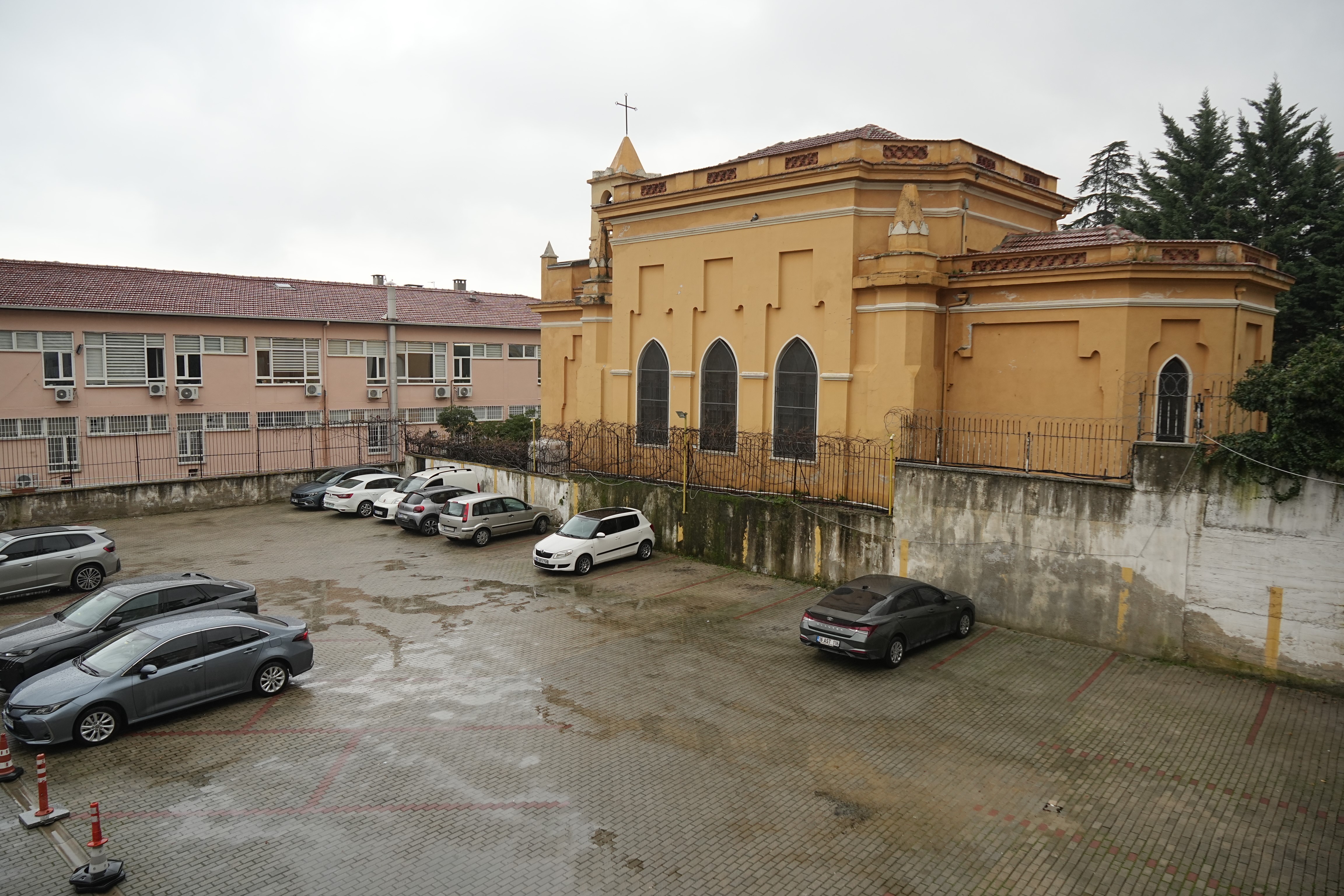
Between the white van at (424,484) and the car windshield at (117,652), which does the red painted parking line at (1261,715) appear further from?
the white van at (424,484)

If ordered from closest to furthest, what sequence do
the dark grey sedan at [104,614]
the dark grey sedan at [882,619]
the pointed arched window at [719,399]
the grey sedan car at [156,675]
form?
1. the grey sedan car at [156,675]
2. the dark grey sedan at [104,614]
3. the dark grey sedan at [882,619]
4. the pointed arched window at [719,399]

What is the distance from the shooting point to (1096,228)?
21.0 m

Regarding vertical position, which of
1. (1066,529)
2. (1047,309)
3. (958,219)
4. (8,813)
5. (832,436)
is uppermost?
(958,219)

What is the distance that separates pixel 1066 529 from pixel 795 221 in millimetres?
10044

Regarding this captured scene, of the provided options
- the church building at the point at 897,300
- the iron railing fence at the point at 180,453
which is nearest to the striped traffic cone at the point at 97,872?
the church building at the point at 897,300

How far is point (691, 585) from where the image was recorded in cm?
1905

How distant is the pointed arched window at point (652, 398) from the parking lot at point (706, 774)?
9.25m

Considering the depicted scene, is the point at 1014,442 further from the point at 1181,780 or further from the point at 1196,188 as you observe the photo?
the point at 1196,188

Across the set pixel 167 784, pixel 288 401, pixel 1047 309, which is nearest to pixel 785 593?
pixel 1047 309

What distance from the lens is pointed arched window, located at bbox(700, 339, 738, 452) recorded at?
891 inches

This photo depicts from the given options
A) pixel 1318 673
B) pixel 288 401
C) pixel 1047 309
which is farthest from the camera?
pixel 288 401

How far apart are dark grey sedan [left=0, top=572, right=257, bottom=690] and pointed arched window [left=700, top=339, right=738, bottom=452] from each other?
1185cm

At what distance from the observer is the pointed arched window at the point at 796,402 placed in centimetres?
2080

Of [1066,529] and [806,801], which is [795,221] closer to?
[1066,529]
